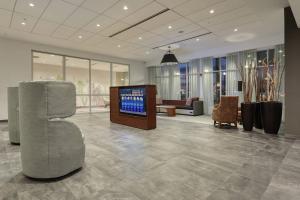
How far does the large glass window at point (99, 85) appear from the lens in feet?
36.7

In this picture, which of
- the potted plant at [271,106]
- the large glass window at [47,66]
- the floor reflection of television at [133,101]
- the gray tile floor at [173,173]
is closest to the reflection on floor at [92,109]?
the large glass window at [47,66]

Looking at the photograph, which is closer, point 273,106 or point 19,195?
point 19,195

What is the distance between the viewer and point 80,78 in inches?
436

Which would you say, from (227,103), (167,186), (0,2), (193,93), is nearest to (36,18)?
(0,2)

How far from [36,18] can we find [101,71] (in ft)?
21.2

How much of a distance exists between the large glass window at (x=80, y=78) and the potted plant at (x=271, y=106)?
901 centimetres

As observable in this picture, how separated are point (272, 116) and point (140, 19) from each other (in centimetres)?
488

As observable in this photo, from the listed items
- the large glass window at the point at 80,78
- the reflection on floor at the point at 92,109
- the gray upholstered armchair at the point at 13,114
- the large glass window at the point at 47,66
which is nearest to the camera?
the gray upholstered armchair at the point at 13,114

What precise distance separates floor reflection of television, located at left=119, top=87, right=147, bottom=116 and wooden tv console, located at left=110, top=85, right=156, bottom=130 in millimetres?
132

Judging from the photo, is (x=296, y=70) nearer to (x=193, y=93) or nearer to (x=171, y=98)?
(x=193, y=93)

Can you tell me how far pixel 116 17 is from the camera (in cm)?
555

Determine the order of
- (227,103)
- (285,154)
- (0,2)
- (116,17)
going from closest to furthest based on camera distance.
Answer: (285,154) < (0,2) < (116,17) < (227,103)

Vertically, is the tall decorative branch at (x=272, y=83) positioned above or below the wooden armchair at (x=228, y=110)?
above

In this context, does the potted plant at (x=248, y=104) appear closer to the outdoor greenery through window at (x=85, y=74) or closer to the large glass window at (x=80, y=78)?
the outdoor greenery through window at (x=85, y=74)
